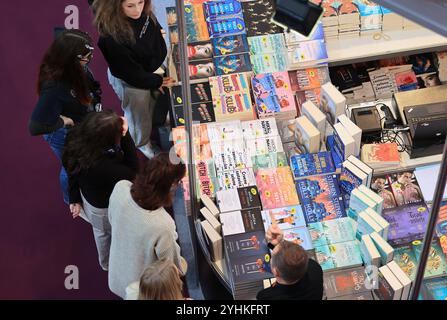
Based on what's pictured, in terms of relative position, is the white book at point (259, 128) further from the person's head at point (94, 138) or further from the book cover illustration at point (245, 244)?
the person's head at point (94, 138)

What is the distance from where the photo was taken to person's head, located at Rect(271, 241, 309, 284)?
4113mm

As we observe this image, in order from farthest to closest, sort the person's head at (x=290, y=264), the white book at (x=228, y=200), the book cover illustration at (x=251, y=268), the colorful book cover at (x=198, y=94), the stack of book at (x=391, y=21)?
the stack of book at (x=391, y=21) → the colorful book cover at (x=198, y=94) → the white book at (x=228, y=200) → the book cover illustration at (x=251, y=268) → the person's head at (x=290, y=264)

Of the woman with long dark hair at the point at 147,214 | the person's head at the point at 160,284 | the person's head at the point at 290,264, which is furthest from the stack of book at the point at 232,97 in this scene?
the person's head at the point at 160,284

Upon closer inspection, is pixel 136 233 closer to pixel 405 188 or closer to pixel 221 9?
pixel 405 188

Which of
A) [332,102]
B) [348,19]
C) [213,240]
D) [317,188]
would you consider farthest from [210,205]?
[348,19]

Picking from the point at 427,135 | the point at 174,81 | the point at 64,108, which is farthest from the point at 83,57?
the point at 427,135

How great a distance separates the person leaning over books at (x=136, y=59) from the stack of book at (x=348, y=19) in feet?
5.19

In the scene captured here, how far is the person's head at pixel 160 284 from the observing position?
13.0ft

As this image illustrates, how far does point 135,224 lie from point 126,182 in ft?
1.01

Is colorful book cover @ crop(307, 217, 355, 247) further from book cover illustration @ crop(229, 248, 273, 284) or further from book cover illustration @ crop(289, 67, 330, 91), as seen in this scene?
book cover illustration @ crop(289, 67, 330, 91)

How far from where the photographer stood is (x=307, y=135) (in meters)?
5.51

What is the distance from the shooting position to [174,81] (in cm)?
635

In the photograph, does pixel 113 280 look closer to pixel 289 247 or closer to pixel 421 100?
pixel 289 247

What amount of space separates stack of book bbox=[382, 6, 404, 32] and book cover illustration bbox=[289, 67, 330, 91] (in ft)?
2.38
